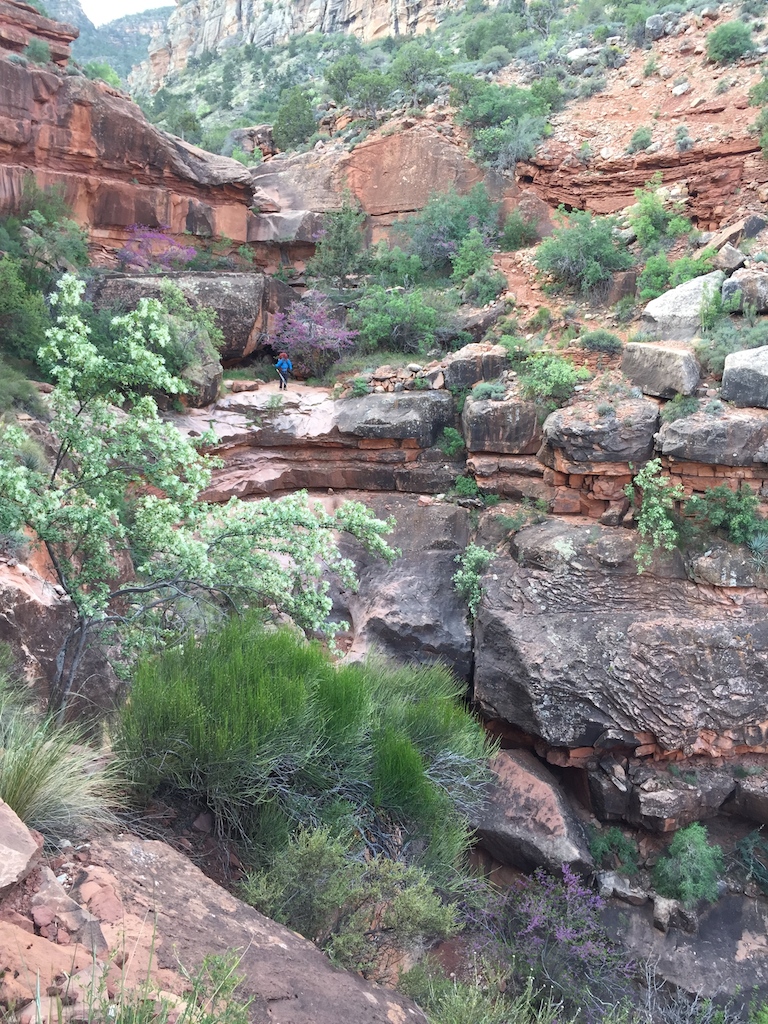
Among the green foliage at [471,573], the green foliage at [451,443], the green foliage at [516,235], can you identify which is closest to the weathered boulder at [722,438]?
the green foliage at [471,573]

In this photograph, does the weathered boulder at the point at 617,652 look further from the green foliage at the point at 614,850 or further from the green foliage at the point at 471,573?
the green foliage at the point at 614,850

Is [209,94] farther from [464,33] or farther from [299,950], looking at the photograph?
[299,950]

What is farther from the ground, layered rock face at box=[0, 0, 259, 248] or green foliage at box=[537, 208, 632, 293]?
layered rock face at box=[0, 0, 259, 248]

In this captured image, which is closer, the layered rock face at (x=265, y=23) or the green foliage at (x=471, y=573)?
the green foliage at (x=471, y=573)

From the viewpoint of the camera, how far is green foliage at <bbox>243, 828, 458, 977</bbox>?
4.21 metres

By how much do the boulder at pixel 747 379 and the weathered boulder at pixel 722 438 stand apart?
8.8 inches

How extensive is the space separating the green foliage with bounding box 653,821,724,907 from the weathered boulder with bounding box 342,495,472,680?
3.85 m

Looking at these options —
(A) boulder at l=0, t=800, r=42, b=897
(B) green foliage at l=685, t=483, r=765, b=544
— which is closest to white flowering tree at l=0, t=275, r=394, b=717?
(A) boulder at l=0, t=800, r=42, b=897

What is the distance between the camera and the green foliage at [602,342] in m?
12.6

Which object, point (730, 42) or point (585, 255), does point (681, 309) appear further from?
point (730, 42)

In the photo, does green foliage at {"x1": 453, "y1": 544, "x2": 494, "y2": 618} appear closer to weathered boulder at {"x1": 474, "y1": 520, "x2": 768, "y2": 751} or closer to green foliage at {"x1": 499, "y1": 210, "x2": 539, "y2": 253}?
weathered boulder at {"x1": 474, "y1": 520, "x2": 768, "y2": 751}

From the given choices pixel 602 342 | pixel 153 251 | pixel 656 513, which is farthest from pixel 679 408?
pixel 153 251

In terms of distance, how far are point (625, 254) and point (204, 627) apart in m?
12.9

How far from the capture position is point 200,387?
13586mm
